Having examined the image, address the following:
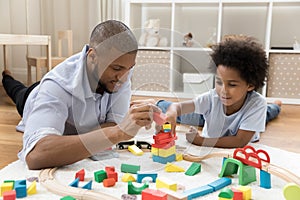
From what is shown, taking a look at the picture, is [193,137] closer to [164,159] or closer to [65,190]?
[164,159]

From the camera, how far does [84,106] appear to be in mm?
971

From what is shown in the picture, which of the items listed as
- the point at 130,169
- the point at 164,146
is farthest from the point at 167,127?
the point at 130,169

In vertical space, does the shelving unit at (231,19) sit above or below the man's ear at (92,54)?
above

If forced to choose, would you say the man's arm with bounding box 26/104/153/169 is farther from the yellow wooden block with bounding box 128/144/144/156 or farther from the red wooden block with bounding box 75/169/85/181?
the yellow wooden block with bounding box 128/144/144/156

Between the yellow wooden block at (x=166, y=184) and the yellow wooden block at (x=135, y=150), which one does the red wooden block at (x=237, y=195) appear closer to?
the yellow wooden block at (x=166, y=184)

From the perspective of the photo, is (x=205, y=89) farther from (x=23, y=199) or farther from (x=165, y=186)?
(x=23, y=199)

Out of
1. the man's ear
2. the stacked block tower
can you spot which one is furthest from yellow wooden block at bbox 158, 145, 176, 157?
the man's ear

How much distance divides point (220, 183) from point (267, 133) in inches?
27.0

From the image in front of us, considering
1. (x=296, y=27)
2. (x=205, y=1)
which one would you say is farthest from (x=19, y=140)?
(x=296, y=27)

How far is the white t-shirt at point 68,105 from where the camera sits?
0.89m

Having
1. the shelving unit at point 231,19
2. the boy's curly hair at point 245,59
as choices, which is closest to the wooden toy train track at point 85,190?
the boy's curly hair at point 245,59

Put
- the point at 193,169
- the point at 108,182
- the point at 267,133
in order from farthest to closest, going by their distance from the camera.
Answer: the point at 267,133 → the point at 193,169 → the point at 108,182

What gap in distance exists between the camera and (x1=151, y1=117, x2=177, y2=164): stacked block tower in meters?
0.98

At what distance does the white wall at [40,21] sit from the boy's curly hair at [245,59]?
164 cm
